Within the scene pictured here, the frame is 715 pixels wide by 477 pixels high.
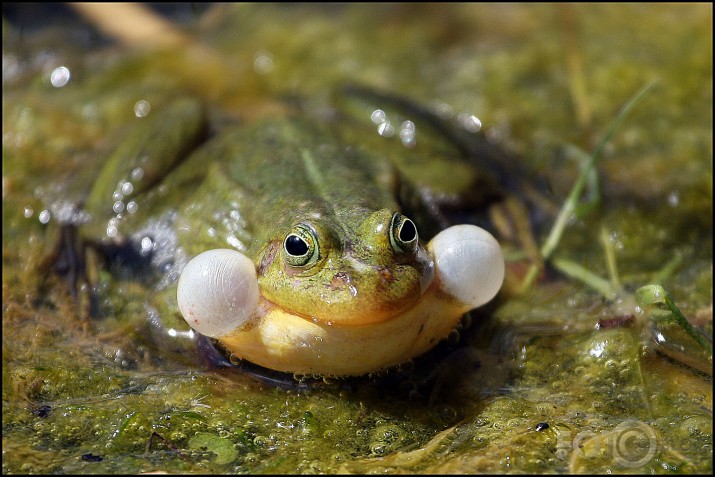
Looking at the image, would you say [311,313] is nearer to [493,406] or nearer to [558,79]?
[493,406]

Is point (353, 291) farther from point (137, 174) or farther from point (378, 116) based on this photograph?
point (378, 116)

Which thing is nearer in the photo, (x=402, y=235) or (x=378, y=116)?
(x=402, y=235)

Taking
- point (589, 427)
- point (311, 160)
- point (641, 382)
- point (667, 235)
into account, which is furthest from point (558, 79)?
point (589, 427)

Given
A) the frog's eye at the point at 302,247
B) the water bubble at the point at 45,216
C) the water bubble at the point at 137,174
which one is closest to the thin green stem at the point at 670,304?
the frog's eye at the point at 302,247

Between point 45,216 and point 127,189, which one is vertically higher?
point 127,189

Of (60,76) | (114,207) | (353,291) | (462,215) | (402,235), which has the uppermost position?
(60,76)

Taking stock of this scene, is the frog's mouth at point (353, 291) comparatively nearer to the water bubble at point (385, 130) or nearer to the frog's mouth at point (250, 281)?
the frog's mouth at point (250, 281)

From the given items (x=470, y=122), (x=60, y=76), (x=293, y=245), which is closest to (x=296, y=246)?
(x=293, y=245)
